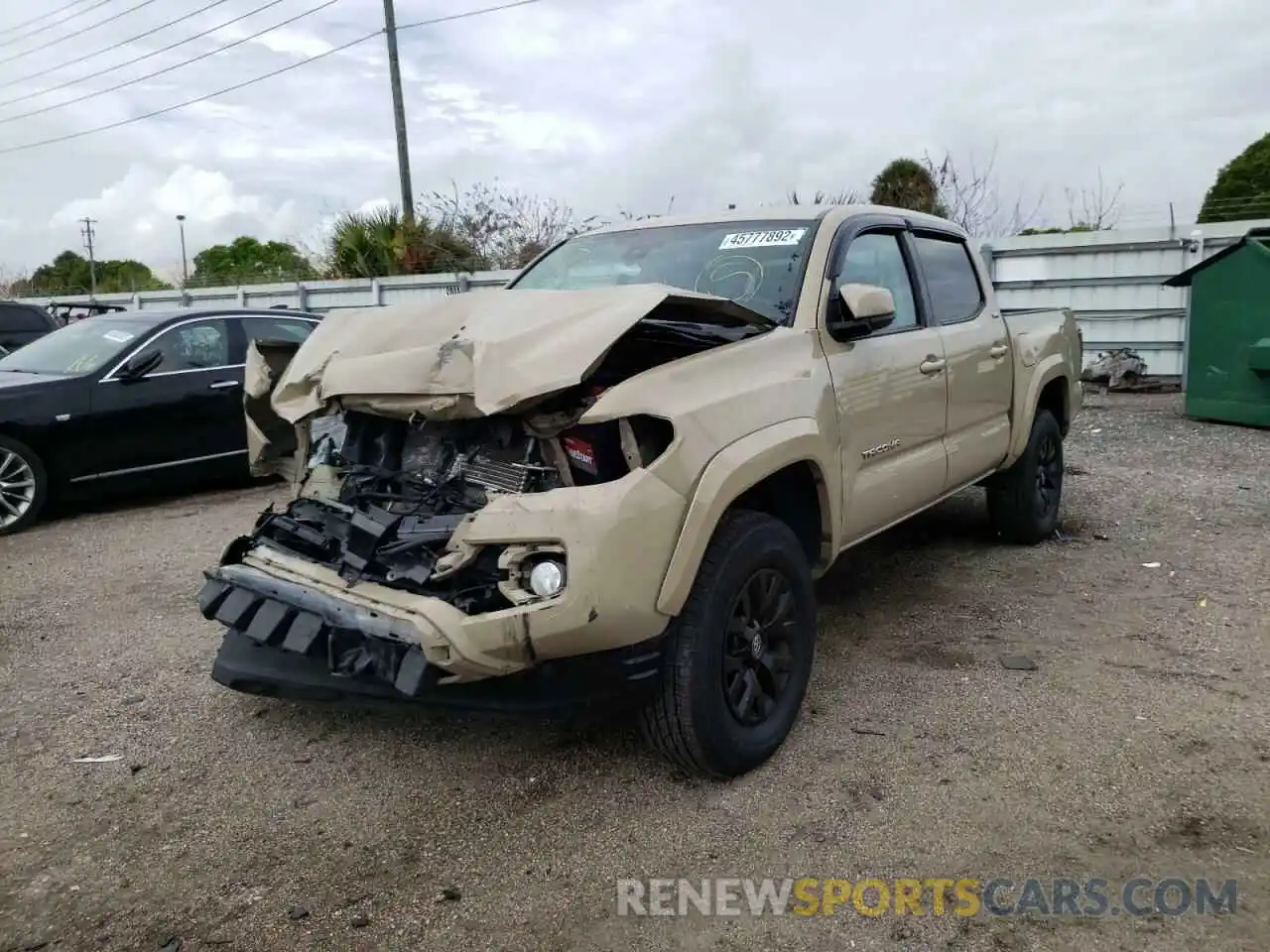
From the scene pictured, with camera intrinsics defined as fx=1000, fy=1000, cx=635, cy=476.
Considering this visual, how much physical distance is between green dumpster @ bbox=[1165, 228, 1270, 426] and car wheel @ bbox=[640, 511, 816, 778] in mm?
7465

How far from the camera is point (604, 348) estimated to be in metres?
2.80

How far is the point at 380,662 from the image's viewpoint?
2.71 m

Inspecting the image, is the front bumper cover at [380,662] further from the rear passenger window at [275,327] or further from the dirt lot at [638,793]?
the rear passenger window at [275,327]

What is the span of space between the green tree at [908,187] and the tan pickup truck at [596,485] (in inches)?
471

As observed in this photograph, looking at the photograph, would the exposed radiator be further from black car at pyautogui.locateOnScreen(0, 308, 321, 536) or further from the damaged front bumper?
black car at pyautogui.locateOnScreen(0, 308, 321, 536)

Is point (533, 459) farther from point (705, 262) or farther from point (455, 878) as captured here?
point (705, 262)

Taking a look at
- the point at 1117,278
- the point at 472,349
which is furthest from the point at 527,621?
the point at 1117,278

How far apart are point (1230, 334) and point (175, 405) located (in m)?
8.96

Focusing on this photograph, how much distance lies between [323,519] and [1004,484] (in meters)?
3.87

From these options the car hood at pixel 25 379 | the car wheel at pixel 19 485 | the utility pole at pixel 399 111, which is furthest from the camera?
the utility pole at pixel 399 111

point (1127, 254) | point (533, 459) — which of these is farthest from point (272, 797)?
point (1127, 254)

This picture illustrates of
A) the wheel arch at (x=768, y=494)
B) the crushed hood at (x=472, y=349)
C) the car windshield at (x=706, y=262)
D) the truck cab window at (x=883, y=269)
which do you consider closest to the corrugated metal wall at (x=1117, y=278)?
the truck cab window at (x=883, y=269)

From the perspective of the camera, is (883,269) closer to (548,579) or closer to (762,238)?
(762,238)

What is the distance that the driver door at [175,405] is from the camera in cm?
711
